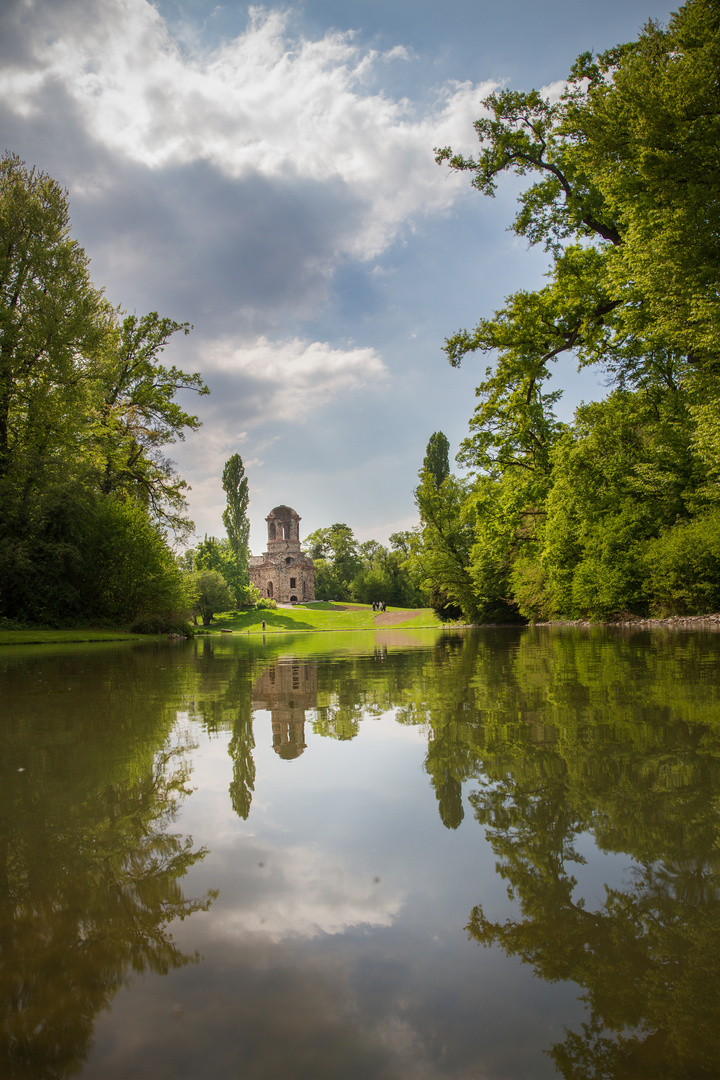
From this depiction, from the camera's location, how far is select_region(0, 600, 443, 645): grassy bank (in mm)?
17750

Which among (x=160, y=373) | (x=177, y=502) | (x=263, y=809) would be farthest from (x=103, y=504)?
(x=263, y=809)

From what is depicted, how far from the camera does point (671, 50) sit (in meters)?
9.70

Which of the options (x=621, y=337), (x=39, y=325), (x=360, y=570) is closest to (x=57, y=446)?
(x=39, y=325)

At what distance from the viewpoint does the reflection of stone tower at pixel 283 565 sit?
7850cm

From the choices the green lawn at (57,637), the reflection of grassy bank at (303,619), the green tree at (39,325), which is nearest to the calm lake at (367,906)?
the green lawn at (57,637)

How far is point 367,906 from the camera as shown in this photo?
4.42ft

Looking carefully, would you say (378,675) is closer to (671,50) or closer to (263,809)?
(263,809)

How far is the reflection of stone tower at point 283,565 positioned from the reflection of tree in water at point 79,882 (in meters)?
76.0

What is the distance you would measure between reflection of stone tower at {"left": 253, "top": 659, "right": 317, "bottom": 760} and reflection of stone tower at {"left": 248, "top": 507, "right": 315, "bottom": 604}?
71.2m

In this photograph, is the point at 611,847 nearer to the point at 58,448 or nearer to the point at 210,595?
the point at 58,448

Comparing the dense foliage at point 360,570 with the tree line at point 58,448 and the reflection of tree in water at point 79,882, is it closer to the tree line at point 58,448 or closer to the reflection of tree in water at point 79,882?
the tree line at point 58,448

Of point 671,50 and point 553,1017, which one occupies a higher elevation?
point 671,50

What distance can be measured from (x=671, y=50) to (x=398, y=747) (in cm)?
1268

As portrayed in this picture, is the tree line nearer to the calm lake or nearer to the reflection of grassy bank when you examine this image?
the calm lake
